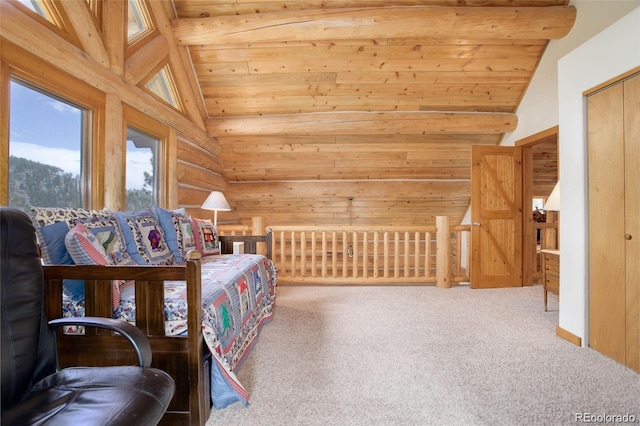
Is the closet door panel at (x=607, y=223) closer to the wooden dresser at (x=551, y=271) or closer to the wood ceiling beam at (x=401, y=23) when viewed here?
the wooden dresser at (x=551, y=271)

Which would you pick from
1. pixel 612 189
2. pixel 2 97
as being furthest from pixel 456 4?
pixel 2 97

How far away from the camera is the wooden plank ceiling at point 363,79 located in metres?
3.09

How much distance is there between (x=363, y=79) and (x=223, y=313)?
346 centimetres

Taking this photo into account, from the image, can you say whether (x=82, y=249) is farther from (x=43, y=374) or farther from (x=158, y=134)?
(x=158, y=134)

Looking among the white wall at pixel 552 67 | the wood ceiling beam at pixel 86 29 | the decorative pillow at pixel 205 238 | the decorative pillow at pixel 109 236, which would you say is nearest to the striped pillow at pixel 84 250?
the decorative pillow at pixel 109 236

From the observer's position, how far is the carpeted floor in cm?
144

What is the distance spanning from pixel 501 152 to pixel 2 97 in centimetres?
489

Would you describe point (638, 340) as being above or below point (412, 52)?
below

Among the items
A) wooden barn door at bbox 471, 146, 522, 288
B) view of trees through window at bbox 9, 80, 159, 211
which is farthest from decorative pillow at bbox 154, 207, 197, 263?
wooden barn door at bbox 471, 146, 522, 288

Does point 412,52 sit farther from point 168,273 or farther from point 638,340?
point 168,273

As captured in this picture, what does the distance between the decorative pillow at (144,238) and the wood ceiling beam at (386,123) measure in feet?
8.15

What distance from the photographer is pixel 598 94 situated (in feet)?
6.81

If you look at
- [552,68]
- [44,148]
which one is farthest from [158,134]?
[552,68]

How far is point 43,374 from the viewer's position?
1.03 metres
